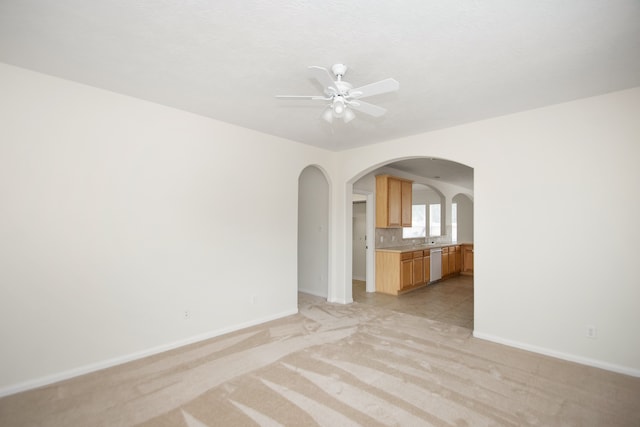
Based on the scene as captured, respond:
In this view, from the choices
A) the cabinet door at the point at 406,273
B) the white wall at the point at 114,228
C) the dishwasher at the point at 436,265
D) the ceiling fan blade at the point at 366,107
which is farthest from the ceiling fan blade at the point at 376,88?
the dishwasher at the point at 436,265

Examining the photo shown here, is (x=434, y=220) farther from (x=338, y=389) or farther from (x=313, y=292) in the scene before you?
(x=338, y=389)

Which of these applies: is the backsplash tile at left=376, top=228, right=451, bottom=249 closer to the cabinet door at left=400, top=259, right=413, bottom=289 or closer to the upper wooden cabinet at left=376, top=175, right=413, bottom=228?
the upper wooden cabinet at left=376, top=175, right=413, bottom=228

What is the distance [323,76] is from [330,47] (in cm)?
33

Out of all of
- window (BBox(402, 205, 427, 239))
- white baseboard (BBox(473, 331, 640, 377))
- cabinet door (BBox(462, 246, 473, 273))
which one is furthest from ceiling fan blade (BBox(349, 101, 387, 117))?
window (BBox(402, 205, 427, 239))

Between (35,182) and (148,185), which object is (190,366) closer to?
(148,185)

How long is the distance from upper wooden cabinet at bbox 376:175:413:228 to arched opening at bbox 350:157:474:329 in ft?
0.66

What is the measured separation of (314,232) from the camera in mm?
5887

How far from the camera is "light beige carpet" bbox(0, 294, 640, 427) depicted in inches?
84.8

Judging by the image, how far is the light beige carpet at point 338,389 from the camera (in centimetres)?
215

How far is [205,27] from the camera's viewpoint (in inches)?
79.6

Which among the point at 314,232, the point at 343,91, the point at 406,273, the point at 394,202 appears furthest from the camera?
the point at 394,202

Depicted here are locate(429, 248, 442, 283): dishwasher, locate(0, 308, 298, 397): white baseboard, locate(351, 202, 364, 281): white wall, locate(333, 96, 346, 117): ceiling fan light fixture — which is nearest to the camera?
locate(333, 96, 346, 117): ceiling fan light fixture

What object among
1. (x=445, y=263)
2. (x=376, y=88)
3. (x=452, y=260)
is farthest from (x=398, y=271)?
(x=376, y=88)

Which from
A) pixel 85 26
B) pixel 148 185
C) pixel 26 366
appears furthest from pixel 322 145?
pixel 26 366
